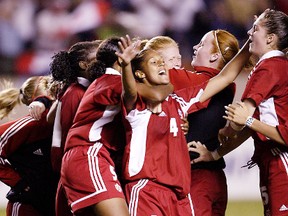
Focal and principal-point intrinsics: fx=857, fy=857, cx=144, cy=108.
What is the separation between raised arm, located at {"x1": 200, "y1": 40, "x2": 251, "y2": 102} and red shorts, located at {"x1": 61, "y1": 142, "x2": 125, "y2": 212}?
789mm

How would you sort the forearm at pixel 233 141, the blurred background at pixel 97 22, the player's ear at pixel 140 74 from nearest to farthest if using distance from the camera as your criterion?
1. the player's ear at pixel 140 74
2. the forearm at pixel 233 141
3. the blurred background at pixel 97 22

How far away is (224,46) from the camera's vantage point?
584 centimetres

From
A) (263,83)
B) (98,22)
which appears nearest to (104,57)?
(263,83)

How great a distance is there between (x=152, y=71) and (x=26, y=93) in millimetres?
1828

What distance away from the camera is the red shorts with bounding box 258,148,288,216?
521 cm

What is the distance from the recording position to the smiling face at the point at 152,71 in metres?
5.00

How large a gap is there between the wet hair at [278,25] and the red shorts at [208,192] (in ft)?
3.21

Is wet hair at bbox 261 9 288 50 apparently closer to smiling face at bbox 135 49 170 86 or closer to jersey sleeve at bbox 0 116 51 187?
smiling face at bbox 135 49 170 86

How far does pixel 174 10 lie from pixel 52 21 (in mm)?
1612

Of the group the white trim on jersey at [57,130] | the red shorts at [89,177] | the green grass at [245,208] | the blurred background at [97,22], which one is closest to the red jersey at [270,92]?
the red shorts at [89,177]

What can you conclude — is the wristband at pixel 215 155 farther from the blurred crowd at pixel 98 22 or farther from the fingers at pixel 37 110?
the blurred crowd at pixel 98 22

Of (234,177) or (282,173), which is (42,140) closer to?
(282,173)

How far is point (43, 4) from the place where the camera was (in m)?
11.3

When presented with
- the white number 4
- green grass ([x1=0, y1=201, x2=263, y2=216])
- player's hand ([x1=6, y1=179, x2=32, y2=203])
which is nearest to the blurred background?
green grass ([x1=0, y1=201, x2=263, y2=216])
